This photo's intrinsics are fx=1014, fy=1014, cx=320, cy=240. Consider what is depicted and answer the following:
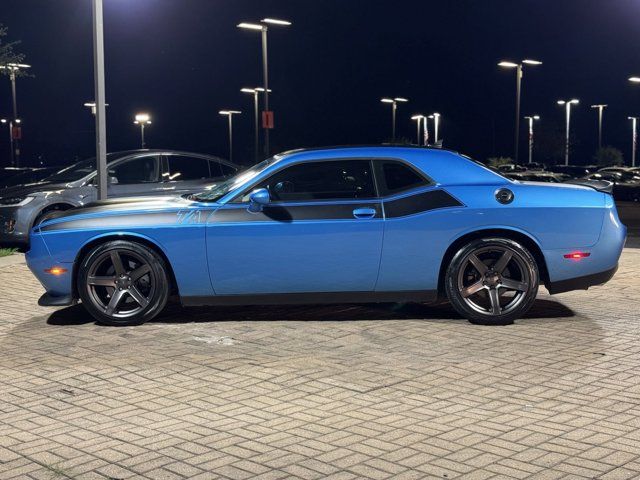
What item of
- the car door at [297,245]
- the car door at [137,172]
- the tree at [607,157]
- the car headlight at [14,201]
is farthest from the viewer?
the tree at [607,157]

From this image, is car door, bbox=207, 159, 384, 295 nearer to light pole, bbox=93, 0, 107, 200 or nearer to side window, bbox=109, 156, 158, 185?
light pole, bbox=93, 0, 107, 200

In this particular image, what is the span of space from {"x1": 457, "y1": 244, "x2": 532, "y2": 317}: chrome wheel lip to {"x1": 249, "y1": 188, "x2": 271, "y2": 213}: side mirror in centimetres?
177

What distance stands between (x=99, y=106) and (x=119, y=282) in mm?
5856

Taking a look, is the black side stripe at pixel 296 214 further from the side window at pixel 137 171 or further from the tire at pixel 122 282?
the side window at pixel 137 171

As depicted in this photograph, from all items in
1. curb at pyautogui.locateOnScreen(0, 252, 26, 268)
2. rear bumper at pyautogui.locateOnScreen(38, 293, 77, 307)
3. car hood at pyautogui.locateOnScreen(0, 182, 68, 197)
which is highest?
car hood at pyautogui.locateOnScreen(0, 182, 68, 197)

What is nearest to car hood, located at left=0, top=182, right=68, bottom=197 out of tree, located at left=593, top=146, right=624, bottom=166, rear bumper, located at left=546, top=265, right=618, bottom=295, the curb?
the curb

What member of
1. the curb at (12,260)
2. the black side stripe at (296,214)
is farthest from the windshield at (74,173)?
the black side stripe at (296,214)

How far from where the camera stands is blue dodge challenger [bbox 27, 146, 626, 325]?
340 inches

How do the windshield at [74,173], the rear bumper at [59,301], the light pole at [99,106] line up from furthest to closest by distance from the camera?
the windshield at [74,173] < the light pole at [99,106] < the rear bumper at [59,301]

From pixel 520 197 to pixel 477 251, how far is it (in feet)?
1.98

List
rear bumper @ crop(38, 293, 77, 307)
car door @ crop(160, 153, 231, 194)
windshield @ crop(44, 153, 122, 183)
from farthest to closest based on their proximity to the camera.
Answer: windshield @ crop(44, 153, 122, 183), car door @ crop(160, 153, 231, 194), rear bumper @ crop(38, 293, 77, 307)

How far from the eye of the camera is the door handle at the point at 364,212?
8609 mm

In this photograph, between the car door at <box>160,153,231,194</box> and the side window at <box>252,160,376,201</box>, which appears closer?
the side window at <box>252,160,376,201</box>

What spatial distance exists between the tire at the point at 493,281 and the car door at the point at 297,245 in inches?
27.9
